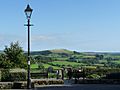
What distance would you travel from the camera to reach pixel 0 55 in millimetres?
44500

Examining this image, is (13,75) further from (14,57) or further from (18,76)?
(14,57)

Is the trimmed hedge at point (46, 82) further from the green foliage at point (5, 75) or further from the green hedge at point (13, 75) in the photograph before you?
the green foliage at point (5, 75)

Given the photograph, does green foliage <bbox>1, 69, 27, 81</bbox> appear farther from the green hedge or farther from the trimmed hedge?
the trimmed hedge

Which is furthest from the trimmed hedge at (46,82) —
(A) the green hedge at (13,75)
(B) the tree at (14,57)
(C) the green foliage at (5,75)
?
(B) the tree at (14,57)

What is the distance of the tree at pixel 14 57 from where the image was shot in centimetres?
4268

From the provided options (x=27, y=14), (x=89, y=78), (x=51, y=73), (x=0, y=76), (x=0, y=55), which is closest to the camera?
(x=27, y=14)

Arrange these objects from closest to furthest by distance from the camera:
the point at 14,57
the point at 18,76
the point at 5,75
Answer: the point at 5,75, the point at 18,76, the point at 14,57

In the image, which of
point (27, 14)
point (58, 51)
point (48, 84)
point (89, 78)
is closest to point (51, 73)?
point (89, 78)

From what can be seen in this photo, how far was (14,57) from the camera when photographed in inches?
1827

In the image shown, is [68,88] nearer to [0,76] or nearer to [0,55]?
[0,76]

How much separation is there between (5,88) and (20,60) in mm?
16610

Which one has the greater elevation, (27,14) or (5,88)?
(27,14)

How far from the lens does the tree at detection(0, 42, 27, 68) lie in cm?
4268

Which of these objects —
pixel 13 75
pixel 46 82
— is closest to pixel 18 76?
pixel 13 75
